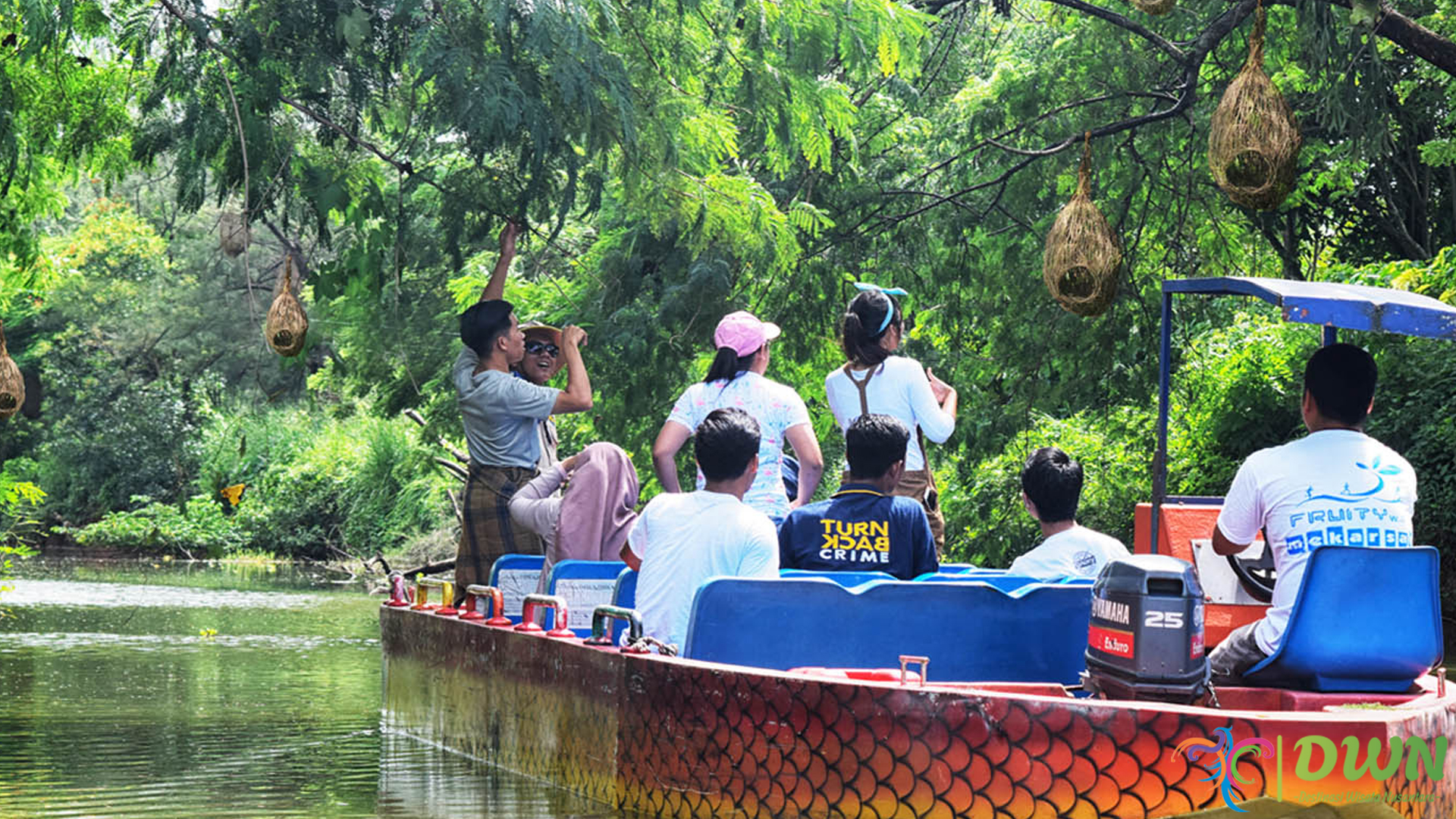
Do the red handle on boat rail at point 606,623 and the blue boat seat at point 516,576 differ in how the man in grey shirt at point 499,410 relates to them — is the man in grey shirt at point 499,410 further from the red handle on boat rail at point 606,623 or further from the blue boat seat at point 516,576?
the red handle on boat rail at point 606,623

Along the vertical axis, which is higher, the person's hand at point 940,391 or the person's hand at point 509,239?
the person's hand at point 509,239

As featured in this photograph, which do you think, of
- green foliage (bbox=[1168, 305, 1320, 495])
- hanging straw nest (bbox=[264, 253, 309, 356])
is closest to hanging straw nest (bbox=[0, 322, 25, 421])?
hanging straw nest (bbox=[264, 253, 309, 356])

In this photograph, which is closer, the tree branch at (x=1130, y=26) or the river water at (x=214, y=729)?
the river water at (x=214, y=729)

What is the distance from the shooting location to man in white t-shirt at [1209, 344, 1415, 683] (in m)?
6.21

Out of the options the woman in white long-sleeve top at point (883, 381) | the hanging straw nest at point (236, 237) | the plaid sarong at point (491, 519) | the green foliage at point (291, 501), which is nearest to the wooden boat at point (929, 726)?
the woman in white long-sleeve top at point (883, 381)

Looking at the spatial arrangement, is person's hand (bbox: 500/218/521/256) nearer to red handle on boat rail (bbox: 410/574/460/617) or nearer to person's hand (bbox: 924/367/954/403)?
red handle on boat rail (bbox: 410/574/460/617)

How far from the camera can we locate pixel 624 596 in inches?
328

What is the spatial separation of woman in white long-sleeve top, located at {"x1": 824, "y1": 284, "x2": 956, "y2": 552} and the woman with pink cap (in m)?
0.36

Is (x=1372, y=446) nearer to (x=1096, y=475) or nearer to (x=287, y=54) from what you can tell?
(x=287, y=54)

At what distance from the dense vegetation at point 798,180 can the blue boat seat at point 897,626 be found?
297cm

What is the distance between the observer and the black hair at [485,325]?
9.80 meters

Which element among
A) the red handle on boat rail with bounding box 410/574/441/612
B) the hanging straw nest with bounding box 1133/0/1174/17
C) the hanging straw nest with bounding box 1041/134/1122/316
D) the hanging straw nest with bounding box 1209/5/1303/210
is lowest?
the red handle on boat rail with bounding box 410/574/441/612

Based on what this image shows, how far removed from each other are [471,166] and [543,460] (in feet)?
5.49

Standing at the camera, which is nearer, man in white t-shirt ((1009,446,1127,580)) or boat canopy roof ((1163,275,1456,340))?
boat canopy roof ((1163,275,1456,340))
